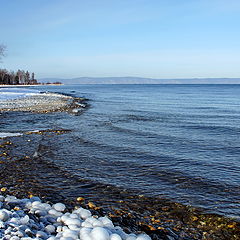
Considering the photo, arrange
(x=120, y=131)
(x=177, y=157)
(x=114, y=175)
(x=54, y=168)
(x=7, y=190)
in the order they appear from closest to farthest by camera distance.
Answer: (x=7, y=190), (x=114, y=175), (x=54, y=168), (x=177, y=157), (x=120, y=131)

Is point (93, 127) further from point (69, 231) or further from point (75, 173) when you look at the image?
point (69, 231)

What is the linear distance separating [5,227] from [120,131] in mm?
12659

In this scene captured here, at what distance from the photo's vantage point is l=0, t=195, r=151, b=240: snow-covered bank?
179 inches

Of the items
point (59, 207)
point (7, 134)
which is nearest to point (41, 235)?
point (59, 207)

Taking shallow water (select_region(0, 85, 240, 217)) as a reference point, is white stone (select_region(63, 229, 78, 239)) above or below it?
above

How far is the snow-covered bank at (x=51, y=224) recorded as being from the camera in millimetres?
4547

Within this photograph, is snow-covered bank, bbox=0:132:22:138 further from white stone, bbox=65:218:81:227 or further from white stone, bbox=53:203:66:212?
white stone, bbox=65:218:81:227

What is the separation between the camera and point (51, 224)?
5238mm

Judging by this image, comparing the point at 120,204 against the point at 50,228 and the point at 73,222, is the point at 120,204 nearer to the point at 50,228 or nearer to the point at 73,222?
the point at 73,222

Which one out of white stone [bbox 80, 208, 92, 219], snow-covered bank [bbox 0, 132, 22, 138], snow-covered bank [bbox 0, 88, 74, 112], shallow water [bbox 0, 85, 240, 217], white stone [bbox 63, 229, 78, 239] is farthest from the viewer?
snow-covered bank [bbox 0, 88, 74, 112]

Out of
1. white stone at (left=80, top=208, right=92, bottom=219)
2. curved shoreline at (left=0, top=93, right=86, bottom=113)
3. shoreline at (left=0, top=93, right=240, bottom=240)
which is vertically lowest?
shoreline at (left=0, top=93, right=240, bottom=240)

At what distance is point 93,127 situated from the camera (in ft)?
60.5

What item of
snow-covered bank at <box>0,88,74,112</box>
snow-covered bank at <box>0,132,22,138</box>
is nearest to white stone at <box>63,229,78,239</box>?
snow-covered bank at <box>0,132,22,138</box>

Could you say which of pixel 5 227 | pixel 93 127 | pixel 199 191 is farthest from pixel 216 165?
pixel 93 127
